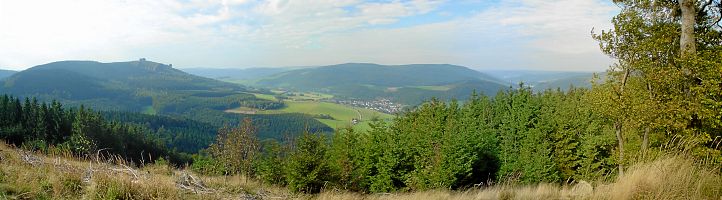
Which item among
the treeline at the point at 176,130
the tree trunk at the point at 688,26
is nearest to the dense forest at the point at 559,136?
the tree trunk at the point at 688,26

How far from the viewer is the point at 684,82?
9.09 m

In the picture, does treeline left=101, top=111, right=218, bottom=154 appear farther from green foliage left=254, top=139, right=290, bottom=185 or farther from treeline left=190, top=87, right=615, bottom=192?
green foliage left=254, top=139, right=290, bottom=185

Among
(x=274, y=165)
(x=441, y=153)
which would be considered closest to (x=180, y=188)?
(x=274, y=165)

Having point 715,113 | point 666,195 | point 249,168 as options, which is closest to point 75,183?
point 666,195

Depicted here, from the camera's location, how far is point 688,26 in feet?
29.3

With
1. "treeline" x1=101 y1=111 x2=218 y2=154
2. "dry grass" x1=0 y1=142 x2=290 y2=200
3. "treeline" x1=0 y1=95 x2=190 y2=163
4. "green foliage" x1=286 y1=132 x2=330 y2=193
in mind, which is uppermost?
"dry grass" x1=0 y1=142 x2=290 y2=200

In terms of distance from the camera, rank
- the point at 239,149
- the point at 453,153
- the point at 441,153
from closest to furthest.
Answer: the point at 453,153, the point at 441,153, the point at 239,149

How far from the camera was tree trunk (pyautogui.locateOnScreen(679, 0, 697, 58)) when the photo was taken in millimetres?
8828

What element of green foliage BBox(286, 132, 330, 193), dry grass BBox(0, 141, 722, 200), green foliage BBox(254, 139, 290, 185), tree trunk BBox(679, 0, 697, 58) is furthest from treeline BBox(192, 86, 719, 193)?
dry grass BBox(0, 141, 722, 200)

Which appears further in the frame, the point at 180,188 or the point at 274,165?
the point at 274,165

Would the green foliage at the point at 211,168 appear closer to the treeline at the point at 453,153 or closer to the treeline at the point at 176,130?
the treeline at the point at 453,153

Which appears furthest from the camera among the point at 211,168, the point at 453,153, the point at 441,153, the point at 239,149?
the point at 239,149

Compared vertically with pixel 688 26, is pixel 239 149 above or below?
below

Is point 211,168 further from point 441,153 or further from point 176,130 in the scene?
point 176,130
